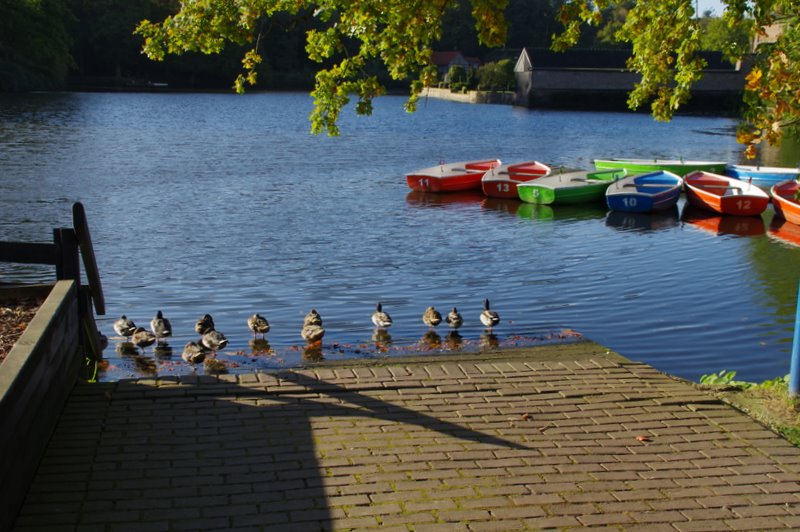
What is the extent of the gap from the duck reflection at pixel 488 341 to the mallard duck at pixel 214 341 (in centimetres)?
391

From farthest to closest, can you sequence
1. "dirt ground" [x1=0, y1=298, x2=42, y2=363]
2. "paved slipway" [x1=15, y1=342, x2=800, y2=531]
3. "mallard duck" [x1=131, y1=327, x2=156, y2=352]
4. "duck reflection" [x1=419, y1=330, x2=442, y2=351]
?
1. "duck reflection" [x1=419, y1=330, x2=442, y2=351]
2. "mallard duck" [x1=131, y1=327, x2=156, y2=352]
3. "dirt ground" [x1=0, y1=298, x2=42, y2=363]
4. "paved slipway" [x1=15, y1=342, x2=800, y2=531]

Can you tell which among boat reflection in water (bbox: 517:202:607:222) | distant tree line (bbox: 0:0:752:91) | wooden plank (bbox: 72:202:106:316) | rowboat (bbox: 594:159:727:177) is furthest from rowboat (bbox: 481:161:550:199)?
distant tree line (bbox: 0:0:752:91)

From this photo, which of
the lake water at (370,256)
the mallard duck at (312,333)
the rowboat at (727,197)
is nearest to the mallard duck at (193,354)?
the lake water at (370,256)

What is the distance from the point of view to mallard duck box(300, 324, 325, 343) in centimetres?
1370

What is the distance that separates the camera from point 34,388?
22.0ft

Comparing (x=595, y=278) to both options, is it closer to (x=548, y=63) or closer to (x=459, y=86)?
(x=459, y=86)

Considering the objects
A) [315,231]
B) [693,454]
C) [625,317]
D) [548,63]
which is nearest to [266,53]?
[548,63]

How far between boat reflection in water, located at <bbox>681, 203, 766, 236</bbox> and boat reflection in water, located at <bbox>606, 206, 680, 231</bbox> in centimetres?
44

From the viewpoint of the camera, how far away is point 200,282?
61.7 ft

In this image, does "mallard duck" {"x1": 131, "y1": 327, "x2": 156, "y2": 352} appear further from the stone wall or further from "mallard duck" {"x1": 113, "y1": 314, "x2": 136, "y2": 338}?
the stone wall

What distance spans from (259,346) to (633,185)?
21.1 m

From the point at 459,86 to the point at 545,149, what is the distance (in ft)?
145

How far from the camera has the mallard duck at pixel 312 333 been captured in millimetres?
13703

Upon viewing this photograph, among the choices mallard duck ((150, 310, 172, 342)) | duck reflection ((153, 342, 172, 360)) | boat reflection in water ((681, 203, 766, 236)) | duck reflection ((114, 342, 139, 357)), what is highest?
mallard duck ((150, 310, 172, 342))
